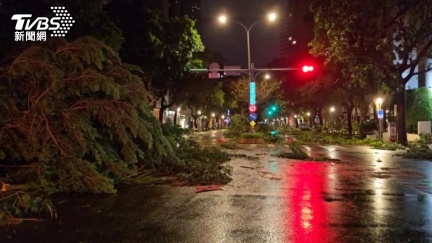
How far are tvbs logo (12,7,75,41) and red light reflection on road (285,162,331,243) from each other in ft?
29.2

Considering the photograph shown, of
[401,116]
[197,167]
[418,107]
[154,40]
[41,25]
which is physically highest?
[154,40]

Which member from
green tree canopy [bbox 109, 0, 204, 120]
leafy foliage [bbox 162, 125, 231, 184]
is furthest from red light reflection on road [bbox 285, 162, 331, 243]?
green tree canopy [bbox 109, 0, 204, 120]

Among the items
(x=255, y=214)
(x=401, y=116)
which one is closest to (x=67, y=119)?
(x=255, y=214)

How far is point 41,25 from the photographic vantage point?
13.9m

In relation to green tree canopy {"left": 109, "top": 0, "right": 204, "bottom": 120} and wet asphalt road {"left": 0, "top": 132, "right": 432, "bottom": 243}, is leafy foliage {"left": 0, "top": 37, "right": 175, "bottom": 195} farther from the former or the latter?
green tree canopy {"left": 109, "top": 0, "right": 204, "bottom": 120}

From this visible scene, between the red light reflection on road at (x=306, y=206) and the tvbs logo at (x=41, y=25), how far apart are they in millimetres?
8889

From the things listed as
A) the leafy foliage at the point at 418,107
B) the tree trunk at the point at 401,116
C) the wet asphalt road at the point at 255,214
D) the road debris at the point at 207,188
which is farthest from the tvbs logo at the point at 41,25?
the leafy foliage at the point at 418,107

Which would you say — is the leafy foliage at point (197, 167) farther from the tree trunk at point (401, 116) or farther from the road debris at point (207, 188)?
the tree trunk at point (401, 116)

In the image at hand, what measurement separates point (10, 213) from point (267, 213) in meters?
5.08

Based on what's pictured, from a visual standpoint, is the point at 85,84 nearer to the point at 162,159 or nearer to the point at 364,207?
the point at 162,159

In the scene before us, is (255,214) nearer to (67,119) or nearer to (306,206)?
(306,206)

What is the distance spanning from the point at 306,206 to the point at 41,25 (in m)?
10.3

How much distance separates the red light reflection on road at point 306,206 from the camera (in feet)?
23.1

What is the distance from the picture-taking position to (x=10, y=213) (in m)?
8.27
